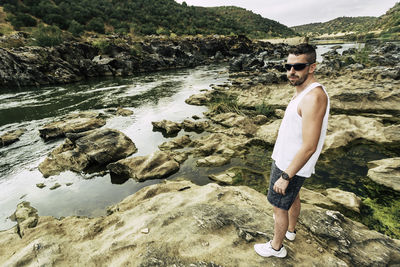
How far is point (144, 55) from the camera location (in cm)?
3678

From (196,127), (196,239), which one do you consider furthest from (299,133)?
(196,127)

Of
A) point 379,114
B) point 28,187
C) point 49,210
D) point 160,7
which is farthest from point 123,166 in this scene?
point 160,7

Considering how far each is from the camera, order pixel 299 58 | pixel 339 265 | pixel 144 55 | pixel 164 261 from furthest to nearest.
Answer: pixel 144 55
pixel 164 261
pixel 339 265
pixel 299 58

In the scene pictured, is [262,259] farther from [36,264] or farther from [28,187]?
[28,187]

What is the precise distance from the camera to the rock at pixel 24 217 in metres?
4.23

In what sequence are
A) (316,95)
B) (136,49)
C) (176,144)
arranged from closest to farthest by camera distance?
1. (316,95)
2. (176,144)
3. (136,49)

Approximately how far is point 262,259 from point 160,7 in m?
92.6

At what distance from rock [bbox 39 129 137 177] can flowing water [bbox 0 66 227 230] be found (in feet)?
1.13

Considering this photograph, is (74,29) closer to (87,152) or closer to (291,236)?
(87,152)

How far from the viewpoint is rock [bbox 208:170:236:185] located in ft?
19.0

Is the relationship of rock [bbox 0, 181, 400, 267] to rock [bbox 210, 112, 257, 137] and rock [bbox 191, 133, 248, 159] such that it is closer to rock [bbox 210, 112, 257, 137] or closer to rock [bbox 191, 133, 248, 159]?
rock [bbox 191, 133, 248, 159]

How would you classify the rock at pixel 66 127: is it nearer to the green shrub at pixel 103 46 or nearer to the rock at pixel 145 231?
the rock at pixel 145 231

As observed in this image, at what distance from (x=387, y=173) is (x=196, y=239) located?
547 centimetres

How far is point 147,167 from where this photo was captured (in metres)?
6.66
